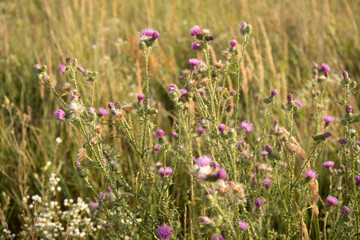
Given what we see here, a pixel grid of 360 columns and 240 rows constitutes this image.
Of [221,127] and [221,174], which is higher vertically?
[221,127]

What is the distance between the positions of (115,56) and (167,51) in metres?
0.56

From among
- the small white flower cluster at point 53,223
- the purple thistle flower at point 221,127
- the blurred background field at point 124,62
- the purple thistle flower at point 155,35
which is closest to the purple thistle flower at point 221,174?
the purple thistle flower at point 221,127

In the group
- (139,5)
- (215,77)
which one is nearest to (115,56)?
(139,5)

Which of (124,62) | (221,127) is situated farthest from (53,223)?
(124,62)

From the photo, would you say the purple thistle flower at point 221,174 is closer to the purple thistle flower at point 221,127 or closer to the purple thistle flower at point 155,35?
the purple thistle flower at point 221,127

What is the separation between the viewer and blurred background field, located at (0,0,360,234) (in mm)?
2410

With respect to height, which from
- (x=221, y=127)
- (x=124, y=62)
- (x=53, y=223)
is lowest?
(x=53, y=223)

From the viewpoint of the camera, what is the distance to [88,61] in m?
3.35

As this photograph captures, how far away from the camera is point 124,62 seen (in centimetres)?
345

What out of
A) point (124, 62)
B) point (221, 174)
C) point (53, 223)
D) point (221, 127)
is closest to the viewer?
point (221, 174)

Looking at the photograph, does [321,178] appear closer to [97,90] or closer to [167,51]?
[97,90]

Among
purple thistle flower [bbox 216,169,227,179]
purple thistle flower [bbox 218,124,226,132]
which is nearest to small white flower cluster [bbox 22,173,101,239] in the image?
purple thistle flower [bbox 218,124,226,132]

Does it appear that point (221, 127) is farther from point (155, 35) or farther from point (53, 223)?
point (53, 223)

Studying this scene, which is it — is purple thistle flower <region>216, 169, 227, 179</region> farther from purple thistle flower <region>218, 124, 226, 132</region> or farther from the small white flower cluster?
the small white flower cluster
